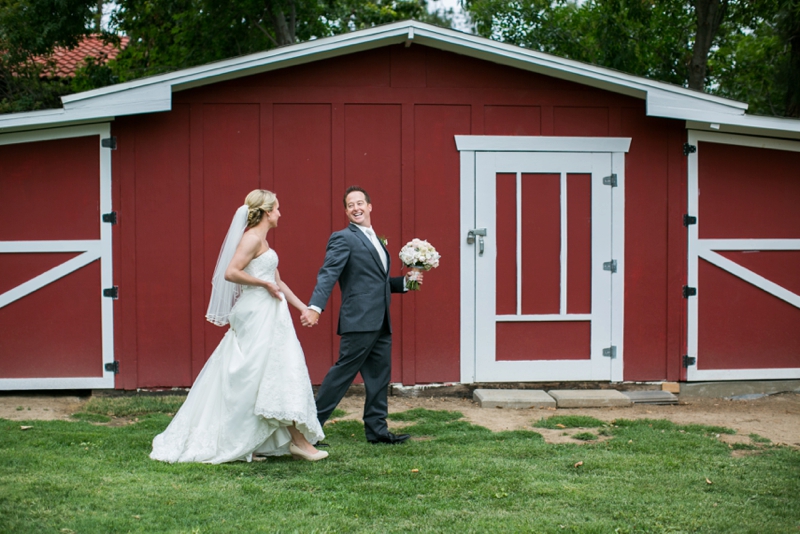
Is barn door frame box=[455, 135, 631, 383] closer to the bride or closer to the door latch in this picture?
the door latch

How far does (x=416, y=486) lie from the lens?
4430 mm

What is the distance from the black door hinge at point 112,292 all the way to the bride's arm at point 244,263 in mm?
2540

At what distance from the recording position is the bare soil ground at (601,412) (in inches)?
241

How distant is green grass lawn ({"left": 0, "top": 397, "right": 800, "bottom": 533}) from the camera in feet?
12.6

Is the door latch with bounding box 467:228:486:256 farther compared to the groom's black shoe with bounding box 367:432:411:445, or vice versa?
the door latch with bounding box 467:228:486:256

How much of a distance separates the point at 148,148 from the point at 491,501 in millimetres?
4581

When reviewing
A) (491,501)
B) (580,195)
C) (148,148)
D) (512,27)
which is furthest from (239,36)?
(491,501)

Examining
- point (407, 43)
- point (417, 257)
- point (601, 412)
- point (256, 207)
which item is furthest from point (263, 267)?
point (601, 412)

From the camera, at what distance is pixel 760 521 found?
3934 mm

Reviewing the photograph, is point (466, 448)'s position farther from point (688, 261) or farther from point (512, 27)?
point (512, 27)

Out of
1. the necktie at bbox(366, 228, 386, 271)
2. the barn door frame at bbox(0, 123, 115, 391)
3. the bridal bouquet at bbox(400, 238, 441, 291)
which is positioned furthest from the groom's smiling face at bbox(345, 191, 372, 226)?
the barn door frame at bbox(0, 123, 115, 391)

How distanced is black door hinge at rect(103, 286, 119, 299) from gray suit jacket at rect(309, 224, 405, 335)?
2637mm

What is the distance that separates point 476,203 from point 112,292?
335 cm

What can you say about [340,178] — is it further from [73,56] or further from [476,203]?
[73,56]
